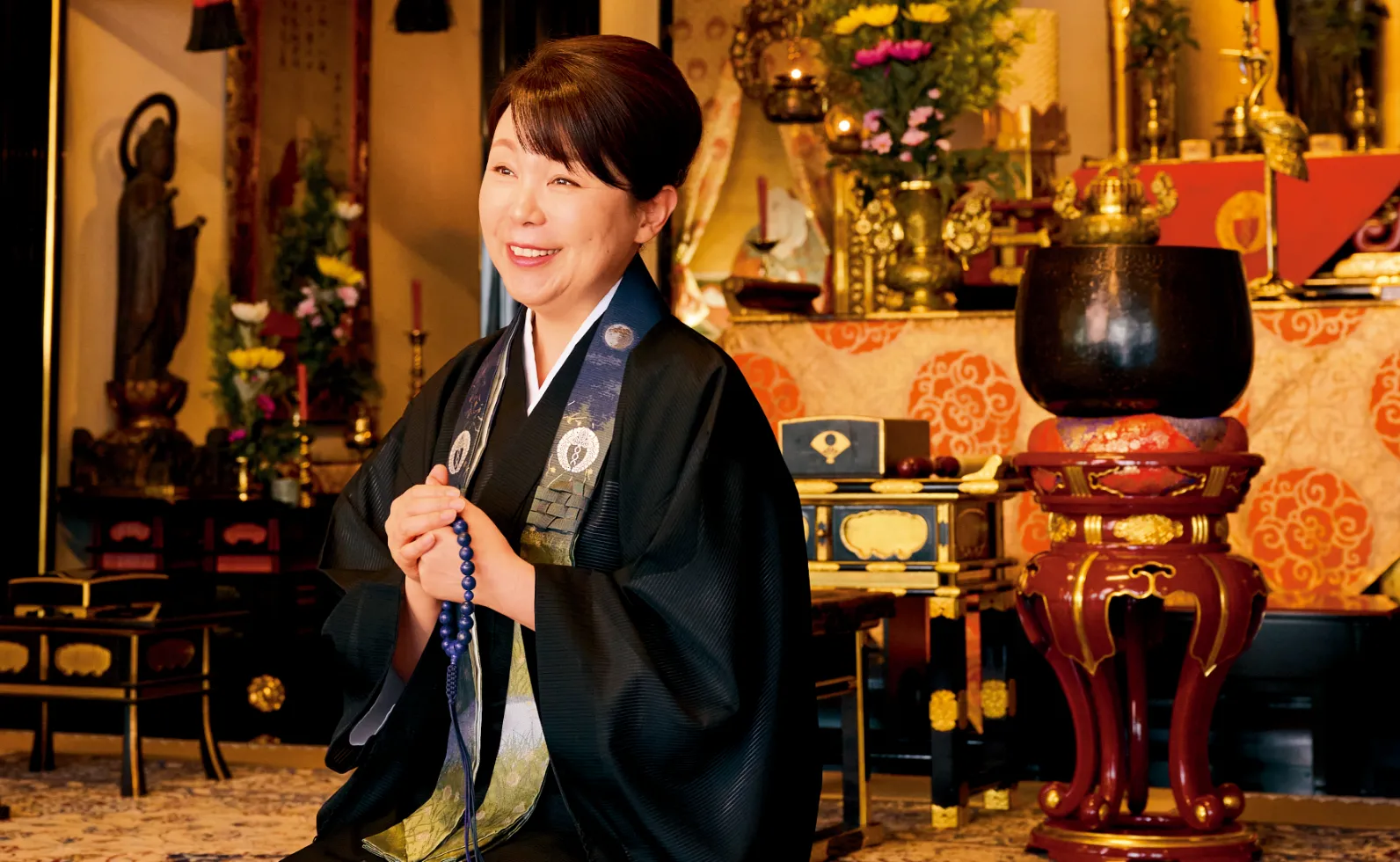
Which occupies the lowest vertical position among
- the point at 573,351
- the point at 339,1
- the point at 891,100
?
the point at 573,351

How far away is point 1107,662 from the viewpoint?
3.22 meters

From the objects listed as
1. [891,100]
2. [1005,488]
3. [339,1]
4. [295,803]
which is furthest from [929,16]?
[339,1]

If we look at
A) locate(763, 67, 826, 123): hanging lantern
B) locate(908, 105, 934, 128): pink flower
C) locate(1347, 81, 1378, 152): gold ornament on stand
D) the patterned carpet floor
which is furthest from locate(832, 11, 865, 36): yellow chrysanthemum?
locate(1347, 81, 1378, 152): gold ornament on stand

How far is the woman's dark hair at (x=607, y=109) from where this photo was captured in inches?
59.6

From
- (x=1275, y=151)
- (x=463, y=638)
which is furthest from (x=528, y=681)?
(x=1275, y=151)

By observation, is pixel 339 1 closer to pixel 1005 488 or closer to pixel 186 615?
pixel 186 615

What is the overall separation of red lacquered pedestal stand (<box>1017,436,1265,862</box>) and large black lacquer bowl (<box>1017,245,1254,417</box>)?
4.4 inches

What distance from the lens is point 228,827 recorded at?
149 inches

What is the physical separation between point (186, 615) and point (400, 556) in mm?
3152

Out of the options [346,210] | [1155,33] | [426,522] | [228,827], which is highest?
[1155,33]

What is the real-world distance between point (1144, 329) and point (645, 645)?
1.83m

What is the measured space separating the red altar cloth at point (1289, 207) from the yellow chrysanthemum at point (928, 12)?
194 centimetres

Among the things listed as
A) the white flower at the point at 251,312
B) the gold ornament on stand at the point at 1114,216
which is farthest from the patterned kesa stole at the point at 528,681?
the white flower at the point at 251,312

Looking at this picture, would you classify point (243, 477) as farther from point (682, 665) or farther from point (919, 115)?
point (682, 665)
